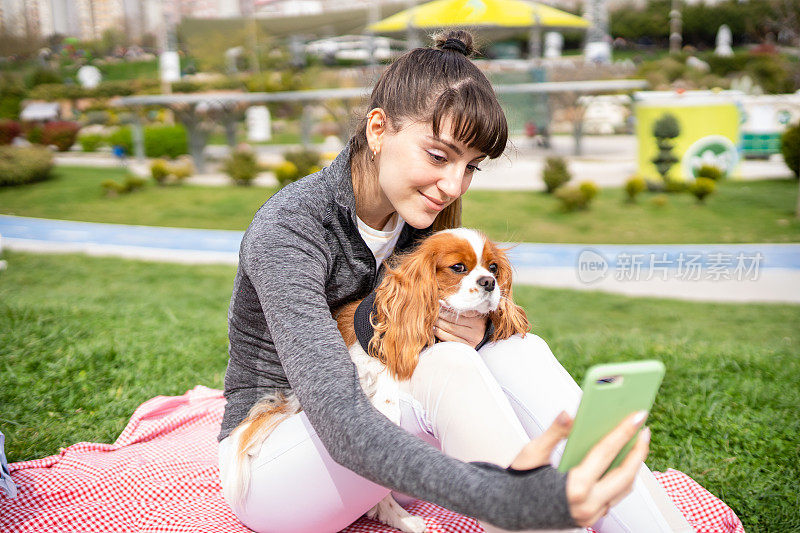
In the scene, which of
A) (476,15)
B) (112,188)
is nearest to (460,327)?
(112,188)

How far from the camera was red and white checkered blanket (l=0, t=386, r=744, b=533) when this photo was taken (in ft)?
7.17

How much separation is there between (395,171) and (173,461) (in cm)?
151

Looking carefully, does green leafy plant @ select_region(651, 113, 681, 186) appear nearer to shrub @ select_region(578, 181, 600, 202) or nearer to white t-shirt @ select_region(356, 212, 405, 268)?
shrub @ select_region(578, 181, 600, 202)

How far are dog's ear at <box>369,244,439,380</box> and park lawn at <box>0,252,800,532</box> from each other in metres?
1.50

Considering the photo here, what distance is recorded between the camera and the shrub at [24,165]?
40.3ft

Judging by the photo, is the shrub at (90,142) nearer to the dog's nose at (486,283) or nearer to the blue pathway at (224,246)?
the blue pathway at (224,246)

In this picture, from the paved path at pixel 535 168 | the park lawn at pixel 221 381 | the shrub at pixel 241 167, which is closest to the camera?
the park lawn at pixel 221 381

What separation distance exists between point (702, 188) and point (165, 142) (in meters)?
11.4

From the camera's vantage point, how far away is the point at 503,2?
1697 cm

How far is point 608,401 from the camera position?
1176 millimetres

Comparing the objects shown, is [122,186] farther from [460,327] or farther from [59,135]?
[460,327]

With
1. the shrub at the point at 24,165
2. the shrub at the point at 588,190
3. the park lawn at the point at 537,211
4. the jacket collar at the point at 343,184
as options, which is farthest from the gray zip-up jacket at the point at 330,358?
the shrub at the point at 24,165

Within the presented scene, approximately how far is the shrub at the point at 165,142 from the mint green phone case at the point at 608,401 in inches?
612

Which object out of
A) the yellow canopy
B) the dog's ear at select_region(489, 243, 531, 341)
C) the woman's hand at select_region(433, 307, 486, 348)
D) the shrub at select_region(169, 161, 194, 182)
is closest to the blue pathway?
the shrub at select_region(169, 161, 194, 182)
